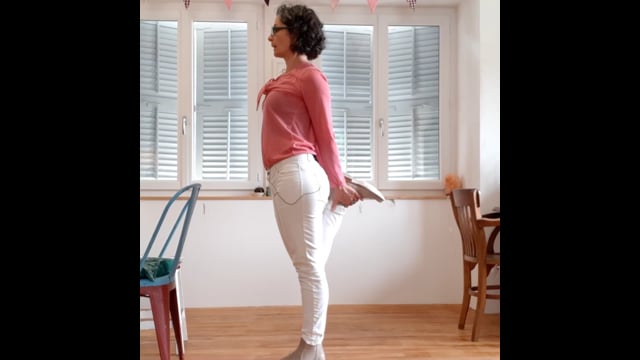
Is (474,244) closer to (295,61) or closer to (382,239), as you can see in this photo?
(382,239)

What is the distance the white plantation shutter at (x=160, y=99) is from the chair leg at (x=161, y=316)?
66.4 inches

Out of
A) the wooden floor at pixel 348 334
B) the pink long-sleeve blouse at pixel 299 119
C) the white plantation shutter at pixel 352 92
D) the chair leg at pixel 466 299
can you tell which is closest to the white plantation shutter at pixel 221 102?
the white plantation shutter at pixel 352 92

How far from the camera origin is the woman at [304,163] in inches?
79.2

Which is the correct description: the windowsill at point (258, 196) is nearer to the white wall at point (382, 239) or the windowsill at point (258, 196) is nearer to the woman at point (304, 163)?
the white wall at point (382, 239)

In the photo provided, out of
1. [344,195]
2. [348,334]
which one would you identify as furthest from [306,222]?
[348,334]

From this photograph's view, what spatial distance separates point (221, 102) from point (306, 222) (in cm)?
198

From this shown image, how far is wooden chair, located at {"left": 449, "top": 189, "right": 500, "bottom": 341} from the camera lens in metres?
2.82

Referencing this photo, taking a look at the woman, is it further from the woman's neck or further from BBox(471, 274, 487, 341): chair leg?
BBox(471, 274, 487, 341): chair leg

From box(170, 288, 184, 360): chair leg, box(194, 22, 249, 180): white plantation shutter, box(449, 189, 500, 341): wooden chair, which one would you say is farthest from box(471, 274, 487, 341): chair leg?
box(194, 22, 249, 180): white plantation shutter

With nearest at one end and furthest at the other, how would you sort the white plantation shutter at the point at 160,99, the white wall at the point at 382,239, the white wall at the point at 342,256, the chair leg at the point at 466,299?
the chair leg at the point at 466,299 < the white wall at the point at 382,239 < the white wall at the point at 342,256 < the white plantation shutter at the point at 160,99
